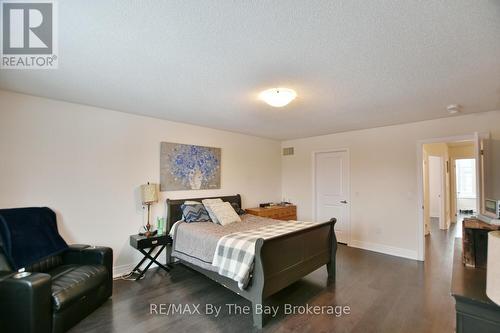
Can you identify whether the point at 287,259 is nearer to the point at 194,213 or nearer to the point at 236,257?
the point at 236,257

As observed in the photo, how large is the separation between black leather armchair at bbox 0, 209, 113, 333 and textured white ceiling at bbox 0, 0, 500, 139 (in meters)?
1.91

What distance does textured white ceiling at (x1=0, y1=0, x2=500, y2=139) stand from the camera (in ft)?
4.77

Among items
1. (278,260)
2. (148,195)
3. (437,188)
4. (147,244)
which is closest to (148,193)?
(148,195)

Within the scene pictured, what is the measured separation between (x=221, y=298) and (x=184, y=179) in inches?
82.7

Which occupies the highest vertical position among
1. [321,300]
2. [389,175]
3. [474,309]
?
[389,175]

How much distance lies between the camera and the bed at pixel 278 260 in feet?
7.63

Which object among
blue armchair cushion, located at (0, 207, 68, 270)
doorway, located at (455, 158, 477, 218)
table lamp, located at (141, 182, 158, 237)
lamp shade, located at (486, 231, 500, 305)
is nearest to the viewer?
lamp shade, located at (486, 231, 500, 305)

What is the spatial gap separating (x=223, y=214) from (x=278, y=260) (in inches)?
61.7

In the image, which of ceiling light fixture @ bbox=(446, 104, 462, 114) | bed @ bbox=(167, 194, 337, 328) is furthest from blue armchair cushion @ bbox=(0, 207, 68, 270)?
ceiling light fixture @ bbox=(446, 104, 462, 114)

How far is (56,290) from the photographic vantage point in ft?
6.95

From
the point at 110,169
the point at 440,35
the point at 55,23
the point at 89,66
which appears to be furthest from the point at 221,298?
the point at 440,35

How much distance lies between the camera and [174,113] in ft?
12.0

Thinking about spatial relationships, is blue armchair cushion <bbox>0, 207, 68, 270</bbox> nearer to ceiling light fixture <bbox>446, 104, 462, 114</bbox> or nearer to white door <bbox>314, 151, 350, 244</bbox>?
white door <bbox>314, 151, 350, 244</bbox>

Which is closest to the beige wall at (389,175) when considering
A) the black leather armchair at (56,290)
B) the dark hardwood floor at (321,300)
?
the dark hardwood floor at (321,300)
